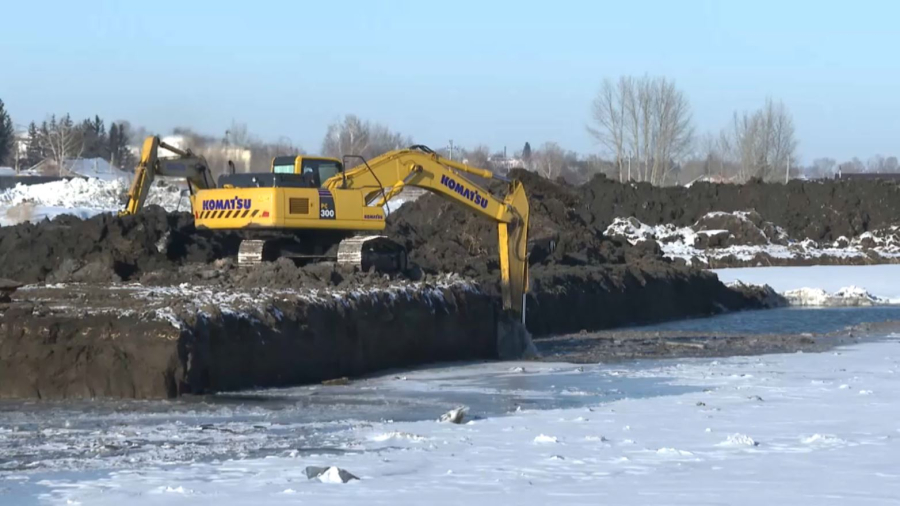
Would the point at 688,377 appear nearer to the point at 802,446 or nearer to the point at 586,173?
the point at 802,446

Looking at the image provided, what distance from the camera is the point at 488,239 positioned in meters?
32.1

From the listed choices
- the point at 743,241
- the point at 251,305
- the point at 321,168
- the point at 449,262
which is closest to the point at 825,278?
the point at 743,241

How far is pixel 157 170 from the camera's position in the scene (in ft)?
65.7

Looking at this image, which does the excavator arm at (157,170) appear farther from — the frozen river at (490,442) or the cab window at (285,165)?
the frozen river at (490,442)

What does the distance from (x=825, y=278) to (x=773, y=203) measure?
14.6 m

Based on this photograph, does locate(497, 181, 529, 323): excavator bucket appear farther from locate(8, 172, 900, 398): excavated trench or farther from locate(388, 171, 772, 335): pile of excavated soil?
locate(388, 171, 772, 335): pile of excavated soil

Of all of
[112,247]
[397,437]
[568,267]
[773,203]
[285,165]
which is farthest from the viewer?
[773,203]

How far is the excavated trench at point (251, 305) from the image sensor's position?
1262 cm

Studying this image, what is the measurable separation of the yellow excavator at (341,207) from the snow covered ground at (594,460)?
15.4ft

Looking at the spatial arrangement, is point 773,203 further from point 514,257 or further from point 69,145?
point 69,145

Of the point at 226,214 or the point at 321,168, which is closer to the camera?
the point at 226,214

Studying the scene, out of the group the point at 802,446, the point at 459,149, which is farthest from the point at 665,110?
the point at 802,446

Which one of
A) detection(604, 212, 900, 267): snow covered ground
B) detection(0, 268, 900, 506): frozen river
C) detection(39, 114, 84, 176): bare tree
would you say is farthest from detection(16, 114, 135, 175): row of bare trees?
detection(0, 268, 900, 506): frozen river

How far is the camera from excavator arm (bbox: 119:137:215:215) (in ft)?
65.0
